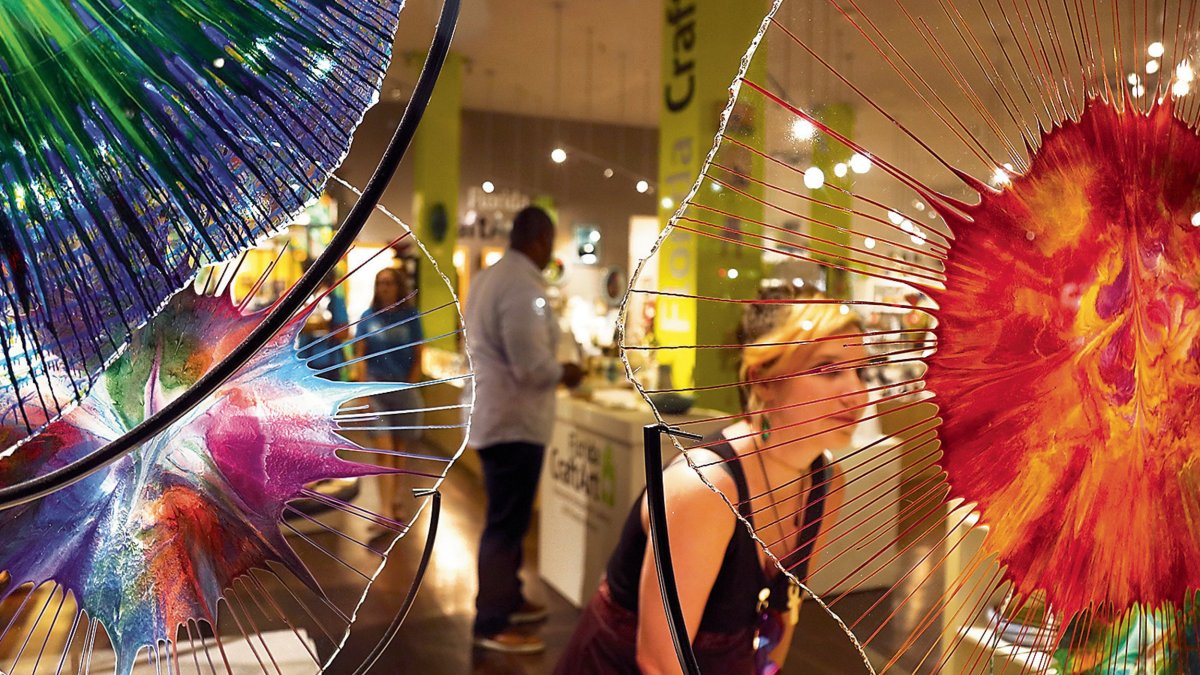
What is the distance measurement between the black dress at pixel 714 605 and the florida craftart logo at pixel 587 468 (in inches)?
50.7

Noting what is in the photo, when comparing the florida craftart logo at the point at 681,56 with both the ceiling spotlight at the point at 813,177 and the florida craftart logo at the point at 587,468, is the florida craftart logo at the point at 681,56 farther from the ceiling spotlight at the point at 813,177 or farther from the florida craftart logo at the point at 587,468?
the ceiling spotlight at the point at 813,177

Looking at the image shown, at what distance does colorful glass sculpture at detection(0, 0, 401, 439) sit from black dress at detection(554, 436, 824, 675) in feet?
1.12

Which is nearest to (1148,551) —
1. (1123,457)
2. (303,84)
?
(1123,457)

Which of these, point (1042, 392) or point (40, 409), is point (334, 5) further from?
point (1042, 392)

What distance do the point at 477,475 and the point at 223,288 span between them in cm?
204

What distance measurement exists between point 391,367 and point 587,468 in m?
2.01

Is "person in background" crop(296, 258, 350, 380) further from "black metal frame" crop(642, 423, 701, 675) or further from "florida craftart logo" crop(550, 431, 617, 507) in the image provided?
"florida craftart logo" crop(550, 431, 617, 507)

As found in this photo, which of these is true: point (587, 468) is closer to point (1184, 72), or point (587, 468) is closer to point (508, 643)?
point (508, 643)

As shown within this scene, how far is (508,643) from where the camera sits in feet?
7.66

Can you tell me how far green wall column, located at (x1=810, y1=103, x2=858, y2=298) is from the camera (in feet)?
2.08

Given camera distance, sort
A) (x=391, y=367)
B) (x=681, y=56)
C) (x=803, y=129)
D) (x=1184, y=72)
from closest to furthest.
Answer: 1. (x=803, y=129)
2. (x=391, y=367)
3. (x=1184, y=72)
4. (x=681, y=56)

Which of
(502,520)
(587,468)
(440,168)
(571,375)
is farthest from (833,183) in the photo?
(440,168)

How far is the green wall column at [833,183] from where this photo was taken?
635 millimetres

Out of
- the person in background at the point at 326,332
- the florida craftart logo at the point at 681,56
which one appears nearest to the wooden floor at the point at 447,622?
the person in background at the point at 326,332
